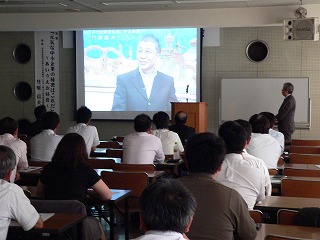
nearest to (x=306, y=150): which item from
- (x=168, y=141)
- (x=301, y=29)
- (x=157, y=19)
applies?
(x=168, y=141)

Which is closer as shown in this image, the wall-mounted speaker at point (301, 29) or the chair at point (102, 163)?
the chair at point (102, 163)

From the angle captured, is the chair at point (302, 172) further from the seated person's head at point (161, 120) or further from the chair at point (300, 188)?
the seated person's head at point (161, 120)

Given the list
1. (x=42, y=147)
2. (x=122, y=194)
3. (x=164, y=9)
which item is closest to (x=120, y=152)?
(x=42, y=147)

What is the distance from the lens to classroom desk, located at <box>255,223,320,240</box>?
10.2 ft

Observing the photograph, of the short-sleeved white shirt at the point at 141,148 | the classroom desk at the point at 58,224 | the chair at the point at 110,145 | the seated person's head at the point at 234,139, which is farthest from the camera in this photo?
the chair at the point at 110,145

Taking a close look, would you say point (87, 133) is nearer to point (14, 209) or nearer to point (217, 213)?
point (14, 209)

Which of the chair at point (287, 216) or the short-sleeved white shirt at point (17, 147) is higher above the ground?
the short-sleeved white shirt at point (17, 147)

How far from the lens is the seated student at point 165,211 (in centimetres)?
190

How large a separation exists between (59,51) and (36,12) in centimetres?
117

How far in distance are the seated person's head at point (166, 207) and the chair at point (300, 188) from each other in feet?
9.14

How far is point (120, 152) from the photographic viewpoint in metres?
7.94

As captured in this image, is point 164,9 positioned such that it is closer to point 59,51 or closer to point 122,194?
point 59,51

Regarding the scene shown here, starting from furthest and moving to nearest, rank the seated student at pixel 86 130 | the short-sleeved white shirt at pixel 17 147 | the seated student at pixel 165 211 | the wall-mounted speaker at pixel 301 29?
1. the wall-mounted speaker at pixel 301 29
2. the seated student at pixel 86 130
3. the short-sleeved white shirt at pixel 17 147
4. the seated student at pixel 165 211

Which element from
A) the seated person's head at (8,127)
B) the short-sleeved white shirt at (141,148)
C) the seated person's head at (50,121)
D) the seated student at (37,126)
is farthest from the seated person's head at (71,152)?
the seated student at (37,126)
